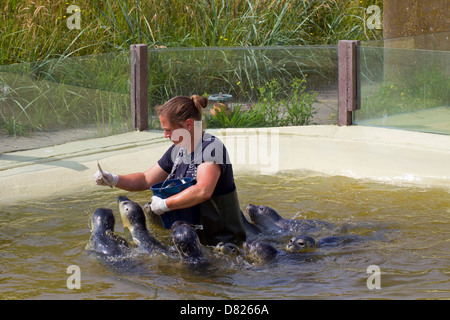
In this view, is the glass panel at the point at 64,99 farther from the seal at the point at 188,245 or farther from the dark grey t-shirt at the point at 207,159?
the seal at the point at 188,245

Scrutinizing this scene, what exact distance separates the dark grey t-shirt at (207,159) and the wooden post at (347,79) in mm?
4117

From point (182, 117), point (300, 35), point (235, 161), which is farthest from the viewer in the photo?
point (300, 35)

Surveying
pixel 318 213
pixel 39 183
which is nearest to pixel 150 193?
pixel 39 183

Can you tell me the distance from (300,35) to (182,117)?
7.23m

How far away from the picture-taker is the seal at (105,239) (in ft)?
15.1

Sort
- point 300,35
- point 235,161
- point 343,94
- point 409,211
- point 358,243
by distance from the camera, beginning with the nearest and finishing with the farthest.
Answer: point 358,243, point 409,211, point 235,161, point 343,94, point 300,35

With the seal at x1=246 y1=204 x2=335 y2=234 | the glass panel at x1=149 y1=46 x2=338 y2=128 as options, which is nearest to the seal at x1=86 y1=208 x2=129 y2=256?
the seal at x1=246 y1=204 x2=335 y2=234

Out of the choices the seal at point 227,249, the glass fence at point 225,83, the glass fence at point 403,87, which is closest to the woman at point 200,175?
the seal at point 227,249

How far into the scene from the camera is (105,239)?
4652 millimetres

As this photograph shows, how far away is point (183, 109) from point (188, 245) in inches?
34.9

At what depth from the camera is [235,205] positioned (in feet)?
15.7

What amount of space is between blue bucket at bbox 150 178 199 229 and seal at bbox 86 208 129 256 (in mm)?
335

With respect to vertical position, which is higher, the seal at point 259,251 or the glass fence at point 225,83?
the glass fence at point 225,83
